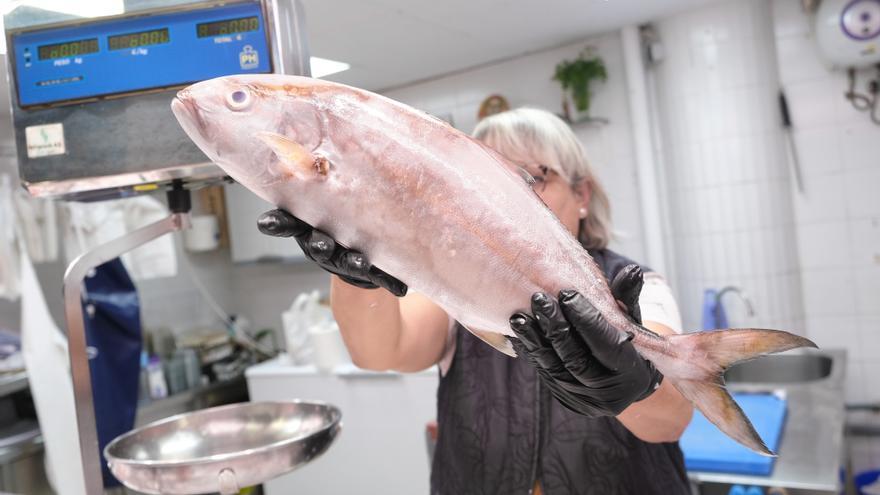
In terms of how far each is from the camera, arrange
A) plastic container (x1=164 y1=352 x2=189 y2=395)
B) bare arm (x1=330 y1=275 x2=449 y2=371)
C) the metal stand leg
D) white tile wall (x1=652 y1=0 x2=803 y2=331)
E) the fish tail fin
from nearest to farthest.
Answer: the fish tail fin < the metal stand leg < bare arm (x1=330 y1=275 x2=449 y2=371) < white tile wall (x1=652 y1=0 x2=803 y2=331) < plastic container (x1=164 y1=352 x2=189 y2=395)

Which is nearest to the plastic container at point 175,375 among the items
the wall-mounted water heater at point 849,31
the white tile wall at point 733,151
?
the white tile wall at point 733,151

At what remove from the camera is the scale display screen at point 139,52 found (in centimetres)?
87

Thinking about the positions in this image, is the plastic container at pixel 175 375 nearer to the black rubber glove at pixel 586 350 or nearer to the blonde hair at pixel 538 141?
the blonde hair at pixel 538 141

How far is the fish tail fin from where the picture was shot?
450mm

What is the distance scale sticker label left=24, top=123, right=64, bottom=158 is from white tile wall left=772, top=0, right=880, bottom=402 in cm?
301

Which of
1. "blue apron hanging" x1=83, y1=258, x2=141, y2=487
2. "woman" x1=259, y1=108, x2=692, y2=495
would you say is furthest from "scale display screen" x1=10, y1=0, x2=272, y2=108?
"blue apron hanging" x1=83, y1=258, x2=141, y2=487

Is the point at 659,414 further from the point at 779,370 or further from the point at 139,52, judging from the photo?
the point at 779,370

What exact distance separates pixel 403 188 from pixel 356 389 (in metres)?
2.71

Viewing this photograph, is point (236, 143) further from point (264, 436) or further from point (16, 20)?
point (264, 436)

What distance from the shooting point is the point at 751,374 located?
2.89m

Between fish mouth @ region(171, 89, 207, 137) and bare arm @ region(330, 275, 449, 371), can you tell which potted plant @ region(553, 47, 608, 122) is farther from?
fish mouth @ region(171, 89, 207, 137)

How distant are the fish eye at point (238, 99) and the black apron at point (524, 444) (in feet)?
3.08

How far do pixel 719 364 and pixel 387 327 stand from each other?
A: 0.77m

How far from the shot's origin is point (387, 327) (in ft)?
3.95
